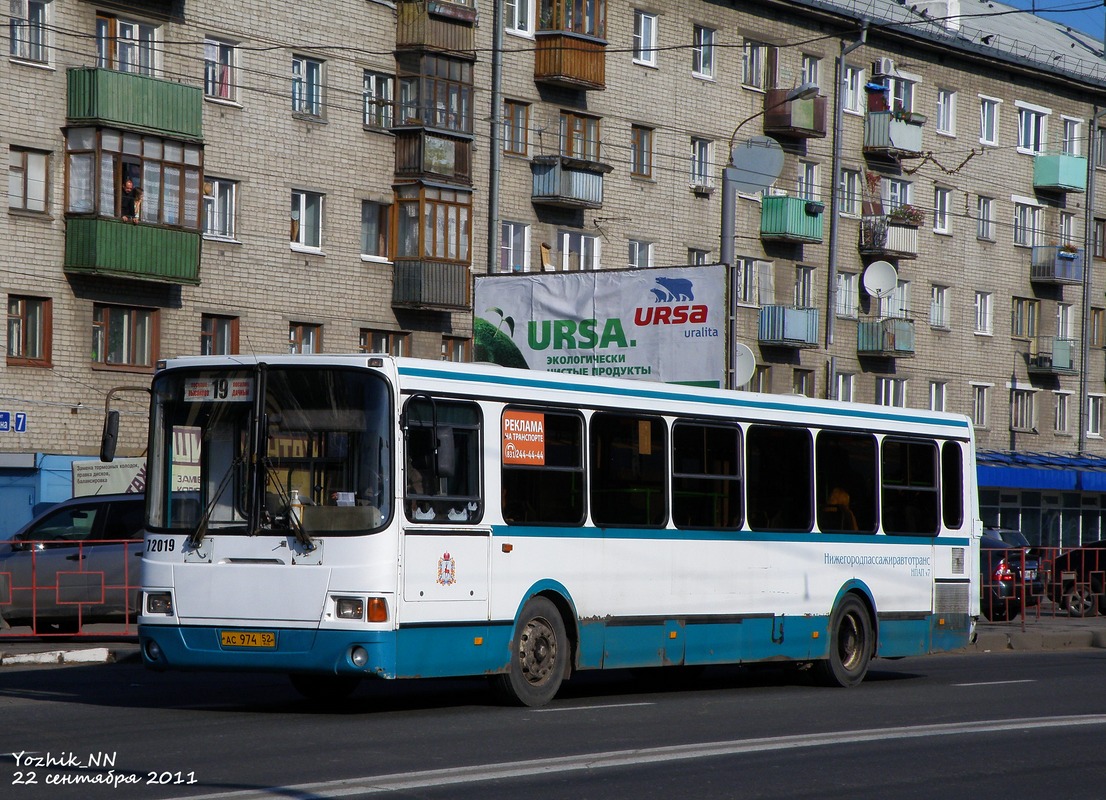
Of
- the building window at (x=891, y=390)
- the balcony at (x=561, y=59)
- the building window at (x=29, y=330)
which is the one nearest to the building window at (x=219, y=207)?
the building window at (x=29, y=330)

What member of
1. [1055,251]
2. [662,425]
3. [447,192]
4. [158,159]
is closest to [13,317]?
[158,159]

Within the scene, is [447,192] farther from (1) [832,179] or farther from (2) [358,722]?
(2) [358,722]

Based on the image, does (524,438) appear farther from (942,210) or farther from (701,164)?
(942,210)

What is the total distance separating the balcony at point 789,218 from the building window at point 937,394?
284 inches

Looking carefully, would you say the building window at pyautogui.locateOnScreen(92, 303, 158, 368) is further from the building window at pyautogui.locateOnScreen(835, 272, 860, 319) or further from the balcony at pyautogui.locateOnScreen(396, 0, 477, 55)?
the building window at pyautogui.locateOnScreen(835, 272, 860, 319)

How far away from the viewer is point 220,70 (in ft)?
120

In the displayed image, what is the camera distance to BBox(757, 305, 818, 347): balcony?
158 feet

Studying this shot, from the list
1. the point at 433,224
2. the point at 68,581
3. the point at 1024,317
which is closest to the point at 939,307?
the point at 1024,317

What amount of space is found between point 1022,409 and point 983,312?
3547 millimetres

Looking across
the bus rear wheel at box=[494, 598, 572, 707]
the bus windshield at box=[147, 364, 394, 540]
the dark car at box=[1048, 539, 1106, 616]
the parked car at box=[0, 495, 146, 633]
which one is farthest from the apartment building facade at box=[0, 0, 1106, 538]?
the bus rear wheel at box=[494, 598, 572, 707]

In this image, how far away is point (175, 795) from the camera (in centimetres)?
852

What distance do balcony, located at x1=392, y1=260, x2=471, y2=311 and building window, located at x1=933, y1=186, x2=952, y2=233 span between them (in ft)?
65.4

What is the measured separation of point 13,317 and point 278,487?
22464 mm

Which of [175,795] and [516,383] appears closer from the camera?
[175,795]
